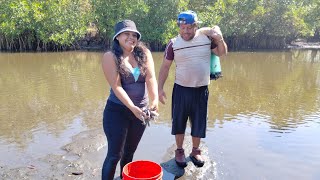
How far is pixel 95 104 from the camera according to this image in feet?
24.0

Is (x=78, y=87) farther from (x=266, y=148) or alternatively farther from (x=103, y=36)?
(x=103, y=36)

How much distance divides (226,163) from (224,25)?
67.1 ft

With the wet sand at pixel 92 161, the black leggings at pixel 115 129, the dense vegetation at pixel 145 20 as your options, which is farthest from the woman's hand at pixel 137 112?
the dense vegetation at pixel 145 20

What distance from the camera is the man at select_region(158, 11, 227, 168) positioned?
3490mm

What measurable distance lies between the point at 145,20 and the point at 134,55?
19565mm

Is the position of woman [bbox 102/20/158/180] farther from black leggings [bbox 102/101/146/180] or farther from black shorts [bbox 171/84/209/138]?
black shorts [bbox 171/84/209/138]

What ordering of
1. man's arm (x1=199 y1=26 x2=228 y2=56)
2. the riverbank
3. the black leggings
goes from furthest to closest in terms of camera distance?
the riverbank
man's arm (x1=199 y1=26 x2=228 y2=56)
the black leggings

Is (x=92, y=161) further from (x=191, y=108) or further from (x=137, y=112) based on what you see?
(x=137, y=112)

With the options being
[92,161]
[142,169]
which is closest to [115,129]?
[142,169]

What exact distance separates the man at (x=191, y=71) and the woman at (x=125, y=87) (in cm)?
70

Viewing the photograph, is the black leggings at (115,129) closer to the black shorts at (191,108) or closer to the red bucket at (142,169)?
the red bucket at (142,169)

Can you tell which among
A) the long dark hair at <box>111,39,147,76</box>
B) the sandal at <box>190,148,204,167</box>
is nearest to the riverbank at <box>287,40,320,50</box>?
the sandal at <box>190,148,204,167</box>

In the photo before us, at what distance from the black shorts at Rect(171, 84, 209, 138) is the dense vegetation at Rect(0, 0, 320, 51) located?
56.8ft

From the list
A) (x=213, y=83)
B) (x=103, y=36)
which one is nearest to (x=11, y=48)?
(x=103, y=36)
